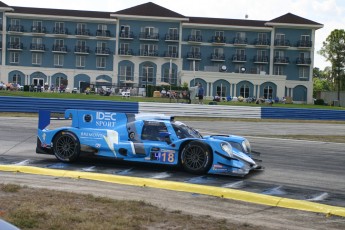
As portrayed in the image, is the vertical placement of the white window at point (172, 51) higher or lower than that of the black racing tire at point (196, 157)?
higher

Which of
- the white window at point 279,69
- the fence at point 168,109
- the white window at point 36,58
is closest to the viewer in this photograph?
the fence at point 168,109

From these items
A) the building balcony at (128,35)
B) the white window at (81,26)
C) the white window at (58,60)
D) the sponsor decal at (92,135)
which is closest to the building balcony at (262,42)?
the building balcony at (128,35)

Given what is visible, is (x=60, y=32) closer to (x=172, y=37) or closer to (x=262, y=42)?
(x=172, y=37)

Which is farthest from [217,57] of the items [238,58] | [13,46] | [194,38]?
[13,46]

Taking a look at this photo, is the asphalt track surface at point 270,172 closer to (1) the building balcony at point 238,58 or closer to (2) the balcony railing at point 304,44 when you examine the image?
(1) the building balcony at point 238,58

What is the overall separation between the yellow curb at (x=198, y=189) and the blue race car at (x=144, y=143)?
1226 mm

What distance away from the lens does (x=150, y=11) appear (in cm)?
7394

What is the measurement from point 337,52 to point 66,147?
75.5 meters

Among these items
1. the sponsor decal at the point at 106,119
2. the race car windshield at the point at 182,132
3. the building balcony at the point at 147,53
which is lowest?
the race car windshield at the point at 182,132

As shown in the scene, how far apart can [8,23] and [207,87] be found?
99.7 feet

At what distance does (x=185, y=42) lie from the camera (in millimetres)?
75250

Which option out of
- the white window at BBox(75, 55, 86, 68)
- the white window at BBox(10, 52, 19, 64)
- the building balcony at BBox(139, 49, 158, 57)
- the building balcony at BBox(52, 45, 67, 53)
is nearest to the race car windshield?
the building balcony at BBox(139, 49, 158, 57)

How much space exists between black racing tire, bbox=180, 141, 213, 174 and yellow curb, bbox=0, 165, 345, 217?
1.33 meters

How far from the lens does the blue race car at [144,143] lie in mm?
10500
